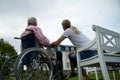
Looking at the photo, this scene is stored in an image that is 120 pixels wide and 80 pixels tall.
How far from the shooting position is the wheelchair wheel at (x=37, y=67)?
392 centimetres

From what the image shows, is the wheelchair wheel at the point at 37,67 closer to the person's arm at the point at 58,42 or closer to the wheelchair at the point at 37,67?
the wheelchair at the point at 37,67

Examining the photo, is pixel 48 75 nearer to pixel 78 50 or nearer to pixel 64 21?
pixel 78 50

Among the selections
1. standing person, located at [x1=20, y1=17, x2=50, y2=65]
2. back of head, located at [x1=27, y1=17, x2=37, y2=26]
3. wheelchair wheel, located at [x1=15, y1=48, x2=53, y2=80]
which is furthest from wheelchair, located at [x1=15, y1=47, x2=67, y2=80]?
back of head, located at [x1=27, y1=17, x2=37, y2=26]

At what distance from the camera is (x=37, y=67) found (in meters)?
3.99

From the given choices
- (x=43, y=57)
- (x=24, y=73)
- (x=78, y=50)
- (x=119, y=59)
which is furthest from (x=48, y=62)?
(x=119, y=59)

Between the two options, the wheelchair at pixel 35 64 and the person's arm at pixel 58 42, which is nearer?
the wheelchair at pixel 35 64

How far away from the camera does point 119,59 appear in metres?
4.19

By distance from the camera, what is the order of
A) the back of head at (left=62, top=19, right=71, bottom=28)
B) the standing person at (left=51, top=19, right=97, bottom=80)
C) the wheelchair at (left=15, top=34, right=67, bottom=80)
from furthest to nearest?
the back of head at (left=62, top=19, right=71, bottom=28), the standing person at (left=51, top=19, right=97, bottom=80), the wheelchair at (left=15, top=34, right=67, bottom=80)

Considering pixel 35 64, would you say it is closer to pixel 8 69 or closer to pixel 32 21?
pixel 8 69

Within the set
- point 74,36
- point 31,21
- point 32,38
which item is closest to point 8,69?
point 32,38

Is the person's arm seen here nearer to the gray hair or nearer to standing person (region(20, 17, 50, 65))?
standing person (region(20, 17, 50, 65))

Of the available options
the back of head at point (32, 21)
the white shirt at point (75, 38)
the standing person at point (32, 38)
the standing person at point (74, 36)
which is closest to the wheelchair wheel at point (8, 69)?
the standing person at point (32, 38)

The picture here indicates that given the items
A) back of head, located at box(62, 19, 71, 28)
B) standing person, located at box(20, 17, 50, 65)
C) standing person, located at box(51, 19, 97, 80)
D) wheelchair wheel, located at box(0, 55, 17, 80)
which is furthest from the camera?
back of head, located at box(62, 19, 71, 28)

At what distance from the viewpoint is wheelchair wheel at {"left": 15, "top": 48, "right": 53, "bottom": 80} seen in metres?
3.92
